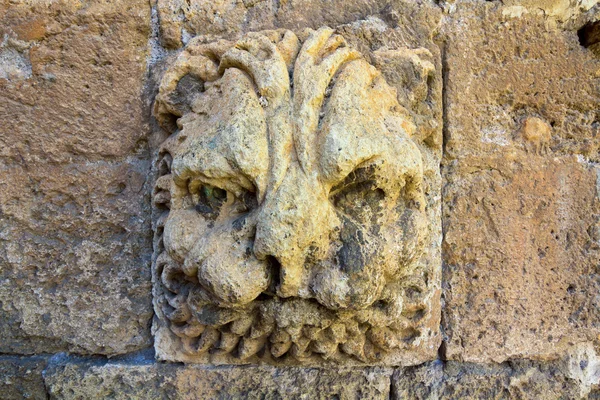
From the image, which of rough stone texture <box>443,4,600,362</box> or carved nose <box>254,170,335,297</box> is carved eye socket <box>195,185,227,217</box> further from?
rough stone texture <box>443,4,600,362</box>

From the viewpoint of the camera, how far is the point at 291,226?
0.89 metres

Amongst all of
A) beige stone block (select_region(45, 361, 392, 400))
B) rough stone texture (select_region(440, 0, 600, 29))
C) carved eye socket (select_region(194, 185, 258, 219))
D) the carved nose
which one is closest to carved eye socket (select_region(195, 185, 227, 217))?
carved eye socket (select_region(194, 185, 258, 219))

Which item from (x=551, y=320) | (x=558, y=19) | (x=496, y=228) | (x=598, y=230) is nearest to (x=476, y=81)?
(x=558, y=19)

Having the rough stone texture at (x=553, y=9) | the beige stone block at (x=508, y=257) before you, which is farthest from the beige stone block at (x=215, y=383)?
the rough stone texture at (x=553, y=9)

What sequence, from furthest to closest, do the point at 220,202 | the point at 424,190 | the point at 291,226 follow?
the point at 424,190, the point at 220,202, the point at 291,226

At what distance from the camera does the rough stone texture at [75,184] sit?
1.16 metres

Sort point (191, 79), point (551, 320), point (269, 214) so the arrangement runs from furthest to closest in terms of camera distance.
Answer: point (551, 320) → point (191, 79) → point (269, 214)

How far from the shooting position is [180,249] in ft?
3.29

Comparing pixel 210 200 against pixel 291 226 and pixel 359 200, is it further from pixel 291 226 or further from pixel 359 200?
pixel 359 200

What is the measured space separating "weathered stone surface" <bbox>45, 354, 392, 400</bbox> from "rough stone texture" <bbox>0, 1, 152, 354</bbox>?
8cm

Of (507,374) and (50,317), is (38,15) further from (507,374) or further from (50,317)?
(507,374)

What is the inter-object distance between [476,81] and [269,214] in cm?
72

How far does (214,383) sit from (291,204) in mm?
567

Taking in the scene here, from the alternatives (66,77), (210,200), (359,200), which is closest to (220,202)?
(210,200)
